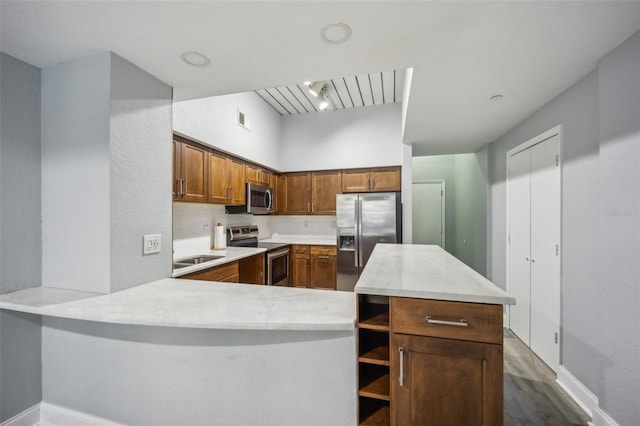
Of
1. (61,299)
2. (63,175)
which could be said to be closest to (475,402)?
(61,299)

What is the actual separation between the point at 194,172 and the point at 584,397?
3.57m

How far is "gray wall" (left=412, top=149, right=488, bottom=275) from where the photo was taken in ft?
11.9

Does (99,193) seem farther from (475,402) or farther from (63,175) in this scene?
(475,402)

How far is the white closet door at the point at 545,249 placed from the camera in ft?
6.56

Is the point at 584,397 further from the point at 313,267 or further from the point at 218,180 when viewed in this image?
the point at 218,180

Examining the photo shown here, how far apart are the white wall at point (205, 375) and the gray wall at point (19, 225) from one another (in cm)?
16

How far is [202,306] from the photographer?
118 centimetres

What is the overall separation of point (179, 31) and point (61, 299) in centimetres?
152

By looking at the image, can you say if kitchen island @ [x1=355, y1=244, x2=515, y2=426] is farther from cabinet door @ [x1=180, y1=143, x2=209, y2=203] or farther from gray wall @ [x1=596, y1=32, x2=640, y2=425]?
cabinet door @ [x1=180, y1=143, x2=209, y2=203]

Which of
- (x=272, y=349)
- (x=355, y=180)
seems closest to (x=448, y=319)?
(x=272, y=349)

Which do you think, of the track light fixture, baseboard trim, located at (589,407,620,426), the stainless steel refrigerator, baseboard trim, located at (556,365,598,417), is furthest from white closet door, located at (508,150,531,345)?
the track light fixture

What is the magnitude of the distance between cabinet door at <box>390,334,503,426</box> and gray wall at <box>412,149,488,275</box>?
2.94 meters

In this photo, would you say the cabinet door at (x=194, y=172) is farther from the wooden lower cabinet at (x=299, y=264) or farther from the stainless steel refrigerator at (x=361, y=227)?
the stainless steel refrigerator at (x=361, y=227)

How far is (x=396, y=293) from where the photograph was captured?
108 cm
